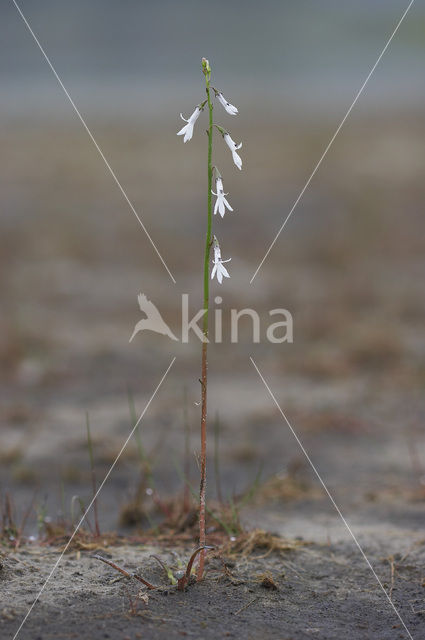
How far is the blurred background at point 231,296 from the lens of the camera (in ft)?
21.9

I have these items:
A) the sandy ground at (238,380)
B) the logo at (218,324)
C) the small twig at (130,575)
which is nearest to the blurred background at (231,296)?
the sandy ground at (238,380)

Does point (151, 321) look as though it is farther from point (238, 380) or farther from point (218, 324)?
point (238, 380)

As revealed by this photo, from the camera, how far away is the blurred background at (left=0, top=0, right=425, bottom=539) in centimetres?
667

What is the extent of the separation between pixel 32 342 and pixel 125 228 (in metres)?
6.62

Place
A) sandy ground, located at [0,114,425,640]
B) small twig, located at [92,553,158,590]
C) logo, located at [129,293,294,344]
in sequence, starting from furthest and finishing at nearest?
1. logo, located at [129,293,294,344]
2. sandy ground, located at [0,114,425,640]
3. small twig, located at [92,553,158,590]

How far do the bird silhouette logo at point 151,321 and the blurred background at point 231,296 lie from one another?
15 centimetres

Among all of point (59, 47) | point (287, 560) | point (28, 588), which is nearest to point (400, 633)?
point (287, 560)

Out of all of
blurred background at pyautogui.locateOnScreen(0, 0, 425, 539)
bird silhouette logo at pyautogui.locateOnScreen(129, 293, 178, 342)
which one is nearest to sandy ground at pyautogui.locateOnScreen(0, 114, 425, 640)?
blurred background at pyautogui.locateOnScreen(0, 0, 425, 539)

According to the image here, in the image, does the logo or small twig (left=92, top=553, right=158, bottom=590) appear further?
the logo

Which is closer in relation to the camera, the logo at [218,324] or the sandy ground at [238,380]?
the sandy ground at [238,380]

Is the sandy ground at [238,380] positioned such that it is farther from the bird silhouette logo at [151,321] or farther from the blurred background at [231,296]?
the bird silhouette logo at [151,321]

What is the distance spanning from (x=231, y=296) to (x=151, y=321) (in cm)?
149

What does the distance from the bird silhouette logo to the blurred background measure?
→ 15 centimetres

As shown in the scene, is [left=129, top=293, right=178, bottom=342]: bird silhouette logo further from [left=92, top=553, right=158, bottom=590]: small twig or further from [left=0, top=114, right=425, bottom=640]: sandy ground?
[left=92, top=553, right=158, bottom=590]: small twig
